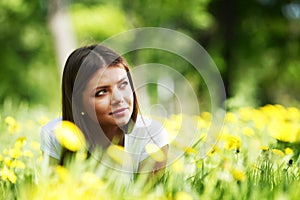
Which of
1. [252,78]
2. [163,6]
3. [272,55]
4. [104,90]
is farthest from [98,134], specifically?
[252,78]

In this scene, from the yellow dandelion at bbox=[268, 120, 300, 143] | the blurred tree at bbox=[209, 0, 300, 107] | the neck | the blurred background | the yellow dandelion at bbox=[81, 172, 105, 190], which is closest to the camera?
the yellow dandelion at bbox=[81, 172, 105, 190]

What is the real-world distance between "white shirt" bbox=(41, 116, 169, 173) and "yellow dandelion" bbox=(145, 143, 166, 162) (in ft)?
0.20

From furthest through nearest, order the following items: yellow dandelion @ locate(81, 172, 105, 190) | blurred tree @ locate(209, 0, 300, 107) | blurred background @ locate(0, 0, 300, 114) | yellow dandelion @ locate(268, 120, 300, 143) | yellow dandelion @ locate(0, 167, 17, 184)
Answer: blurred tree @ locate(209, 0, 300, 107)
blurred background @ locate(0, 0, 300, 114)
yellow dandelion @ locate(268, 120, 300, 143)
yellow dandelion @ locate(0, 167, 17, 184)
yellow dandelion @ locate(81, 172, 105, 190)

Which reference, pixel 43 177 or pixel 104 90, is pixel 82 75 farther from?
pixel 43 177

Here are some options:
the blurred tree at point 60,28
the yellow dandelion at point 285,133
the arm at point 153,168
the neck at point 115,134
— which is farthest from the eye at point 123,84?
the blurred tree at point 60,28

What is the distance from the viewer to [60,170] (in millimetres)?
1656

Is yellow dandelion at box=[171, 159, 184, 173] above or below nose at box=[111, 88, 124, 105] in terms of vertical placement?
below

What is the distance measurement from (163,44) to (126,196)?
1292 centimetres

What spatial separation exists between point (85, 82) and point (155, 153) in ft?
1.26

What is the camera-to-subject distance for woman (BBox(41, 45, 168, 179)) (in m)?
2.10

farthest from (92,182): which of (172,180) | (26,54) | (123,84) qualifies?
(26,54)

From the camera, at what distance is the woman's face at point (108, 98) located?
6.84 ft

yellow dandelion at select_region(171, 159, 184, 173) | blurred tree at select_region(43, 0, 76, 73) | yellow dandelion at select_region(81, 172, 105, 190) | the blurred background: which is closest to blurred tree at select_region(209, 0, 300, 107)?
the blurred background

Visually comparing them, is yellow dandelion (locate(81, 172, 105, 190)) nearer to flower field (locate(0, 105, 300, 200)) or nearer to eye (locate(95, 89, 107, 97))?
flower field (locate(0, 105, 300, 200))
